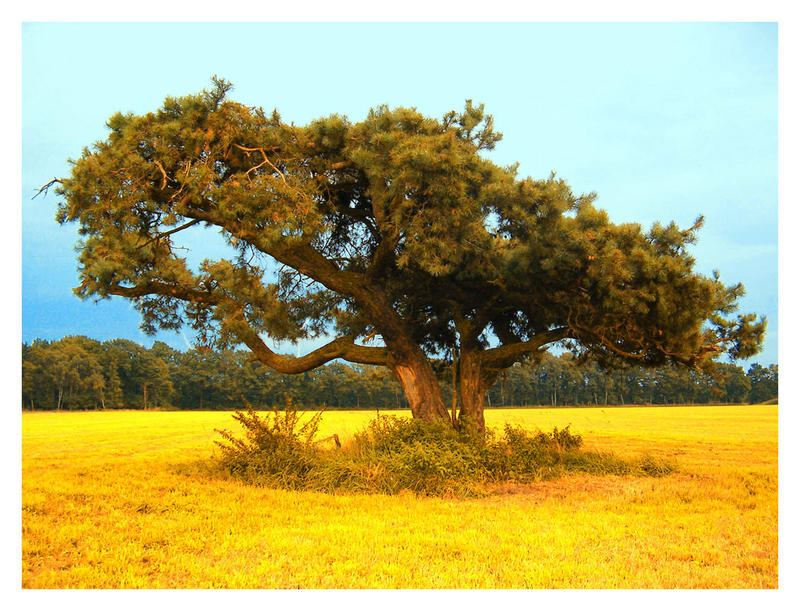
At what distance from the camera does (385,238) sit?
39.0ft

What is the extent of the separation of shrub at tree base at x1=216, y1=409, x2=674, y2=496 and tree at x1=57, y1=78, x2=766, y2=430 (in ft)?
3.73

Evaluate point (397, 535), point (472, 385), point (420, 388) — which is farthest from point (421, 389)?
point (397, 535)

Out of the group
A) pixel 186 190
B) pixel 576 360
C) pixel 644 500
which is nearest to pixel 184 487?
pixel 186 190

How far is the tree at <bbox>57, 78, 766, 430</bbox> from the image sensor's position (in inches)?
399

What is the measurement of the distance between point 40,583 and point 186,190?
7420 millimetres

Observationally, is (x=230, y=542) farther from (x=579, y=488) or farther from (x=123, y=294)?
(x=123, y=294)

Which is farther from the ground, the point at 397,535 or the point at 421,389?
the point at 421,389

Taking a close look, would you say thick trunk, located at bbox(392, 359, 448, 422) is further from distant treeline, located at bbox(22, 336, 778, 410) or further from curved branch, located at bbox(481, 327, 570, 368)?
distant treeline, located at bbox(22, 336, 778, 410)

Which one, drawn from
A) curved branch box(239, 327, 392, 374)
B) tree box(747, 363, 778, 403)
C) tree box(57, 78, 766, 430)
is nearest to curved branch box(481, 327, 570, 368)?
tree box(57, 78, 766, 430)

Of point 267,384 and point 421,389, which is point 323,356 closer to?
point 421,389

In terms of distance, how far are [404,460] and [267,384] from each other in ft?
177

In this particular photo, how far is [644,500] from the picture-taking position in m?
8.95

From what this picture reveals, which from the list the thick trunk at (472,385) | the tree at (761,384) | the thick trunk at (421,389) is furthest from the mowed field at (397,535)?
the tree at (761,384)

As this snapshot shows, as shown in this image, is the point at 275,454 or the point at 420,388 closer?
the point at 275,454
